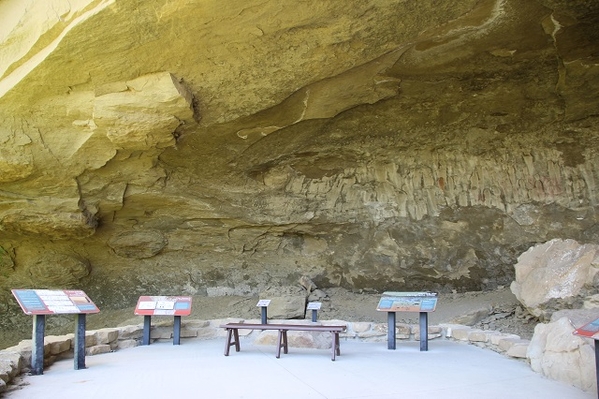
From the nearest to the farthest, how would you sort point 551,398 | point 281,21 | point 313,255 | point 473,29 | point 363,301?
point 551,398, point 281,21, point 473,29, point 363,301, point 313,255

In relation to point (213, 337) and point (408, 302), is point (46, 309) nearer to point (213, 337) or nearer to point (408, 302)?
point (213, 337)

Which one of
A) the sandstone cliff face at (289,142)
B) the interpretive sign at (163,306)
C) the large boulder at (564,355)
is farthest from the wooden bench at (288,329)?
the sandstone cliff face at (289,142)

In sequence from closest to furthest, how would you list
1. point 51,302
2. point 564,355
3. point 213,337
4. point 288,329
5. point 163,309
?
point 564,355 < point 51,302 < point 288,329 < point 163,309 < point 213,337

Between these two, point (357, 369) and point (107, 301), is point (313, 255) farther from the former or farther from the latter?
A: point (357, 369)

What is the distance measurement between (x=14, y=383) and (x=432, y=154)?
777 centimetres

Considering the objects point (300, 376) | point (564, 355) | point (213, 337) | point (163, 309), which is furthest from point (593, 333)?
point (213, 337)

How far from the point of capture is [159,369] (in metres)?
4.91

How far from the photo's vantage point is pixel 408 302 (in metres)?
6.30

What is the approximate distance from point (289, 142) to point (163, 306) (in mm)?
3707

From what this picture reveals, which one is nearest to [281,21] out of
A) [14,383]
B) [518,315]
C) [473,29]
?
[473,29]

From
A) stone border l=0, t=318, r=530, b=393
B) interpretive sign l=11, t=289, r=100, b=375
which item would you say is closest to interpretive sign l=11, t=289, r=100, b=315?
interpretive sign l=11, t=289, r=100, b=375

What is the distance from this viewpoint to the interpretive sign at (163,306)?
22.1ft

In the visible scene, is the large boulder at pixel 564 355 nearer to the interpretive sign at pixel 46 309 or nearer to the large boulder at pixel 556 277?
the large boulder at pixel 556 277

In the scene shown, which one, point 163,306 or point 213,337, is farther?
point 213,337
